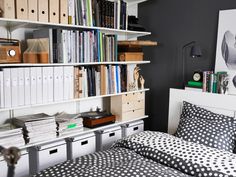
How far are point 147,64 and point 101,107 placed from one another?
86cm

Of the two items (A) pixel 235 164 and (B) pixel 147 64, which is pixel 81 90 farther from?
(A) pixel 235 164


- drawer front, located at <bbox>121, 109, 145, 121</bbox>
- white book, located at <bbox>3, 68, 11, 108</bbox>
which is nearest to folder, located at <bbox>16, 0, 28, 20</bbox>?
white book, located at <bbox>3, 68, 11, 108</bbox>

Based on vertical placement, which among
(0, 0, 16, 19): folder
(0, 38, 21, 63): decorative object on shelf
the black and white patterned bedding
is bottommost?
the black and white patterned bedding

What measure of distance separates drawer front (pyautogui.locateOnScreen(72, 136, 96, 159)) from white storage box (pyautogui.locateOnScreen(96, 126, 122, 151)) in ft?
0.26

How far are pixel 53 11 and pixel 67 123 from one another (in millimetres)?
1039

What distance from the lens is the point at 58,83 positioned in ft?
7.68

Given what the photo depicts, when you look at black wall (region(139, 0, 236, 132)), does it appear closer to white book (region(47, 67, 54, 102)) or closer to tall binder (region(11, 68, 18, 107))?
white book (region(47, 67, 54, 102))

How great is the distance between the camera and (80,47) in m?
2.47

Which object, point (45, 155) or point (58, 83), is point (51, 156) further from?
point (58, 83)

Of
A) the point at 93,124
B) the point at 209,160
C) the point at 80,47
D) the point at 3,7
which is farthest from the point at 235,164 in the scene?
the point at 3,7

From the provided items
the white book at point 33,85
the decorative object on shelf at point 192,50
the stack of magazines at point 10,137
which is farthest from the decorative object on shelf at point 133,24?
the stack of magazines at point 10,137

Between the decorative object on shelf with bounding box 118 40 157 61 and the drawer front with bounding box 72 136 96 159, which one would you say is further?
the decorative object on shelf with bounding box 118 40 157 61

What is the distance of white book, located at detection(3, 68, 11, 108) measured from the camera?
201cm

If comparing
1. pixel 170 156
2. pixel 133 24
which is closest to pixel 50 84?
pixel 170 156
